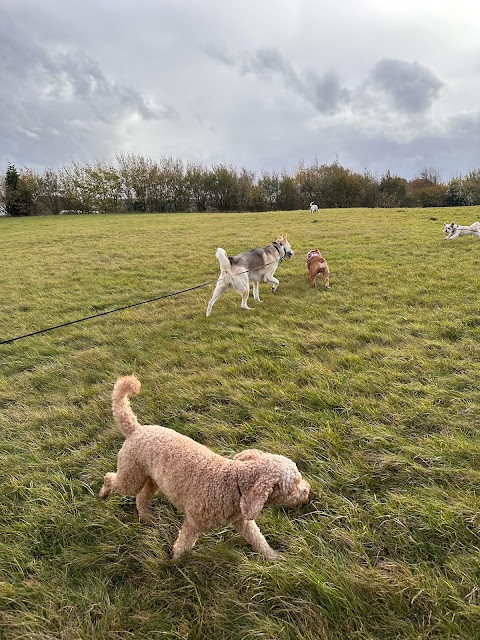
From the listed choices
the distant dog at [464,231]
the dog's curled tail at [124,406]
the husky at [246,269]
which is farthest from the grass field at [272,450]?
the distant dog at [464,231]

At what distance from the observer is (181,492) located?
2.30 m

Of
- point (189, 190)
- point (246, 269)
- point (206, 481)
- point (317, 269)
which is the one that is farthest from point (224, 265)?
point (189, 190)

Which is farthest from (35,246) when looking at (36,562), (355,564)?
(355,564)

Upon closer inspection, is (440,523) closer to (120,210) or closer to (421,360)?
(421,360)

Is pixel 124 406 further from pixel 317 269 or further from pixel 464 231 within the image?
pixel 464 231

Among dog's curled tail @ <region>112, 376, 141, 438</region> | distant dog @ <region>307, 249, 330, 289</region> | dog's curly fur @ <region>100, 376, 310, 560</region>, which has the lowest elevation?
dog's curly fur @ <region>100, 376, 310, 560</region>

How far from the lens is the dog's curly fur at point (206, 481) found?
219cm

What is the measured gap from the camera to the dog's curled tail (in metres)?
2.73

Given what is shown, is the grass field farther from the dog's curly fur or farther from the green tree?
the green tree

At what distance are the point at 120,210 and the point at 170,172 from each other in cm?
971

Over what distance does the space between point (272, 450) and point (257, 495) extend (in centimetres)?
123

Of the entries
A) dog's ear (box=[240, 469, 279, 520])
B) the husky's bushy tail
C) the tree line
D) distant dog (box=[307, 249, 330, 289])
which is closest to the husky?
the husky's bushy tail

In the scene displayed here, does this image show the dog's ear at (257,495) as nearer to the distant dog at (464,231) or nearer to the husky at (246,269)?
the husky at (246,269)

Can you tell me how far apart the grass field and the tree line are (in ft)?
152
